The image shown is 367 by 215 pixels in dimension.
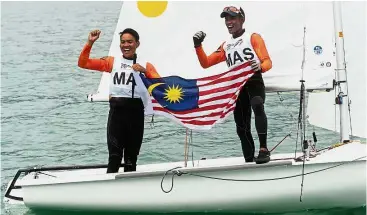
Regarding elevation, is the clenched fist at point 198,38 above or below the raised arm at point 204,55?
above

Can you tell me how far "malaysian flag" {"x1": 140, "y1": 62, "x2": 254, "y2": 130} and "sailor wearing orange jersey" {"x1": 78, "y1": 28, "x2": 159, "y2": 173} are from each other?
128mm

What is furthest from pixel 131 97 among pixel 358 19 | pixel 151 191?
pixel 358 19

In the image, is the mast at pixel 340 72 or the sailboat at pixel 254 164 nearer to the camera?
the sailboat at pixel 254 164

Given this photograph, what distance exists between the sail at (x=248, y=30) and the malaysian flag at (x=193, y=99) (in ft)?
0.36

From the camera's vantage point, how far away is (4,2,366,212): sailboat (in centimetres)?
613

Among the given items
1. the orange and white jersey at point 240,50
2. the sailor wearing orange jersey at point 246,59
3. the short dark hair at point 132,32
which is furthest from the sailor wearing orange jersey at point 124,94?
the orange and white jersey at point 240,50

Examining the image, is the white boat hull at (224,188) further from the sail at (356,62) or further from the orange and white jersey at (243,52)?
the orange and white jersey at (243,52)

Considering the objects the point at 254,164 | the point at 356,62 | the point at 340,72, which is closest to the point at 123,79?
the point at 254,164

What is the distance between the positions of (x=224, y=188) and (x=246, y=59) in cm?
106

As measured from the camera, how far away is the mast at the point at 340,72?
6.31m

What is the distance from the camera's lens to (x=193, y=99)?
20.8 ft

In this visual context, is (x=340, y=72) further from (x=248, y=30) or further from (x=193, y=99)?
(x=193, y=99)

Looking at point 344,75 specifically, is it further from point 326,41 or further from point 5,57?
point 5,57

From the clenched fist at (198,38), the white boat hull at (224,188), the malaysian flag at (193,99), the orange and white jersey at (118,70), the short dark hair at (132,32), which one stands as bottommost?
the white boat hull at (224,188)
